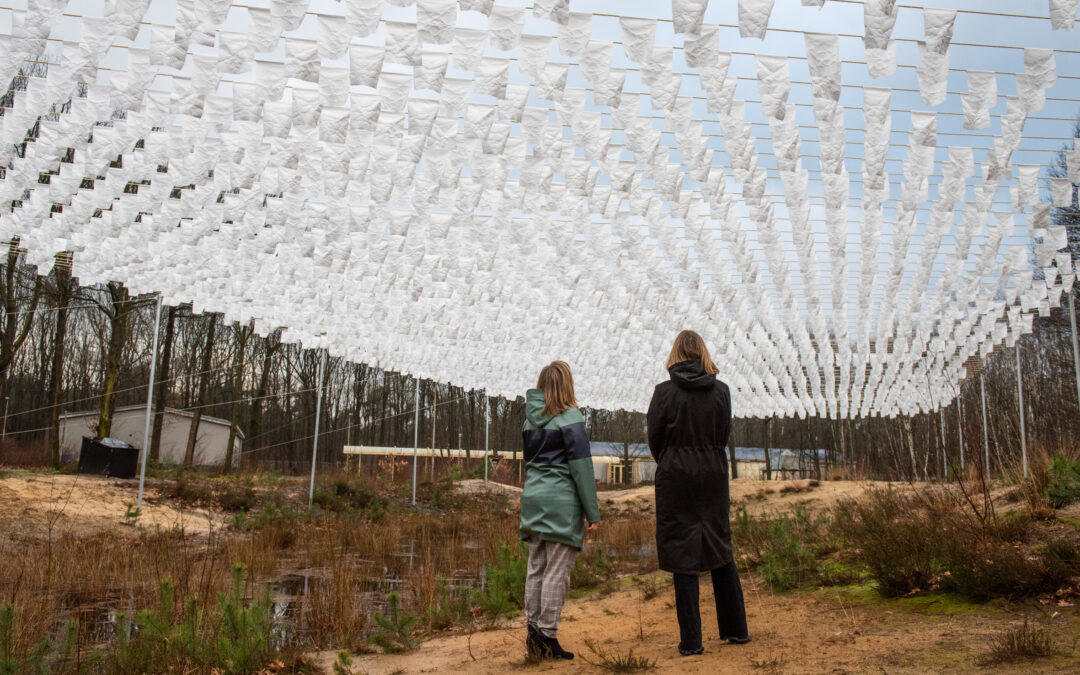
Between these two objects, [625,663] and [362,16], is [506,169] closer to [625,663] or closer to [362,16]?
[362,16]

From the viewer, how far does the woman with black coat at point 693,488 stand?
167 inches

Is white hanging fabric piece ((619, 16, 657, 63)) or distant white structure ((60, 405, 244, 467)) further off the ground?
white hanging fabric piece ((619, 16, 657, 63))

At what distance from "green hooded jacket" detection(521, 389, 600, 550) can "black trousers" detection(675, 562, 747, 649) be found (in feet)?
2.07

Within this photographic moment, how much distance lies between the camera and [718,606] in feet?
14.7

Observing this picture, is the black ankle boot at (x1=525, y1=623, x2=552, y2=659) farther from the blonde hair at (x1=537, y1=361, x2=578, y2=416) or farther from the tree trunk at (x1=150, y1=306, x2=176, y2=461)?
the tree trunk at (x1=150, y1=306, x2=176, y2=461)

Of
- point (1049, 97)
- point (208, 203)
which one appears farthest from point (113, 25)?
point (1049, 97)

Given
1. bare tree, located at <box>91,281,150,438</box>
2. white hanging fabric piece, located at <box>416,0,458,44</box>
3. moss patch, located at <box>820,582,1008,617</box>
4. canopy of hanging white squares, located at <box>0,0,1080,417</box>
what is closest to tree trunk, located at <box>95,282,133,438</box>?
bare tree, located at <box>91,281,150,438</box>

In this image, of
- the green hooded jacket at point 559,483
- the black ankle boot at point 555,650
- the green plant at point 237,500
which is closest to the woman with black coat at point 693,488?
the green hooded jacket at point 559,483

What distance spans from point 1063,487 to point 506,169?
232 inches

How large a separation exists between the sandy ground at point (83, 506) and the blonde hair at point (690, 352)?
968cm

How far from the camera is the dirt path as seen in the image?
375 centimetres

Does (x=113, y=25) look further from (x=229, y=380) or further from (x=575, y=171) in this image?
(x=229, y=380)

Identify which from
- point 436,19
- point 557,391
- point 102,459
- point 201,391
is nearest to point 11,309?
point 102,459

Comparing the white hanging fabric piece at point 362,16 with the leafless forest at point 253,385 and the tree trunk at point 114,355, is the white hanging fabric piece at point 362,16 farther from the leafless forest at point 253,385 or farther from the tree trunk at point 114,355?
the tree trunk at point 114,355
